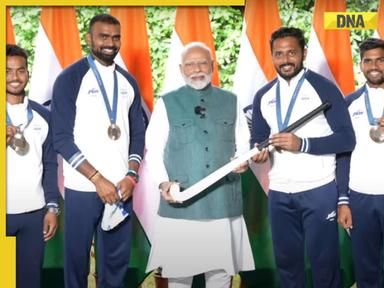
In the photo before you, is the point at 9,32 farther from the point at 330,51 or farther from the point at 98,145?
the point at 330,51

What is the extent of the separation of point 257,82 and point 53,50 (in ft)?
3.42

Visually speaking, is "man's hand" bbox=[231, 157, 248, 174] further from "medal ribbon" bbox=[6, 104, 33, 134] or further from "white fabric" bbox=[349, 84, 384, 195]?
"medal ribbon" bbox=[6, 104, 33, 134]

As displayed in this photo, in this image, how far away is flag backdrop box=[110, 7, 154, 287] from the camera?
3.21m

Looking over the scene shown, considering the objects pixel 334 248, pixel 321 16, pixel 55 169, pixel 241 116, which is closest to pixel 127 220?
pixel 55 169

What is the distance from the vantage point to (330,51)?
3.33 meters

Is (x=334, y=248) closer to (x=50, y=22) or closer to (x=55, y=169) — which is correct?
(x=55, y=169)

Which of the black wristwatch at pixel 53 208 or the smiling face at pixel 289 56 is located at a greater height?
the smiling face at pixel 289 56

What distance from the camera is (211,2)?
10.4ft

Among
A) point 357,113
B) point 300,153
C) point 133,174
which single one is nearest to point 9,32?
point 133,174

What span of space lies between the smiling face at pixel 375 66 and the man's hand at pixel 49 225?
1.73 meters

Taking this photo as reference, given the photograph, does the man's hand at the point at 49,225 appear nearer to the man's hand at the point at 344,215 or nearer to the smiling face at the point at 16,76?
the smiling face at the point at 16,76

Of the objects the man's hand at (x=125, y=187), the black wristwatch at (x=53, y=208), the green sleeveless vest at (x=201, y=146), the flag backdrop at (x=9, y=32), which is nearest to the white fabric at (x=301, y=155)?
the green sleeveless vest at (x=201, y=146)

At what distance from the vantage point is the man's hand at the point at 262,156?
10.3ft

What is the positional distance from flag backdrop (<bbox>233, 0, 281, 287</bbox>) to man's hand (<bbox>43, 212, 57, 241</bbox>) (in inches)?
38.1
